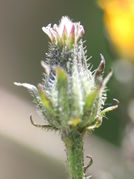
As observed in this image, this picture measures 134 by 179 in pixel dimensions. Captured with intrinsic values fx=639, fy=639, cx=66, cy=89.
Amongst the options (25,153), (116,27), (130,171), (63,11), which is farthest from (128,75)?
(63,11)

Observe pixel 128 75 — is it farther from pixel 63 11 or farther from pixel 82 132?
pixel 63 11

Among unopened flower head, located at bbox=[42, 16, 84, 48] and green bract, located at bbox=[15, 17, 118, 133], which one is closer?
green bract, located at bbox=[15, 17, 118, 133]

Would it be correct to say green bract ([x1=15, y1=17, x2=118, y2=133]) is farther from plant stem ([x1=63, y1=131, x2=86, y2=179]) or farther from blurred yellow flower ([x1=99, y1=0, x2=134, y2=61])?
blurred yellow flower ([x1=99, y1=0, x2=134, y2=61])

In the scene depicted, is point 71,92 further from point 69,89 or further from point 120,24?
point 120,24

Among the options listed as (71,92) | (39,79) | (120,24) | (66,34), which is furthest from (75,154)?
(39,79)

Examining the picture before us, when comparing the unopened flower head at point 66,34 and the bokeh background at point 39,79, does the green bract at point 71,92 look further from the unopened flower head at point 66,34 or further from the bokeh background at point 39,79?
the bokeh background at point 39,79

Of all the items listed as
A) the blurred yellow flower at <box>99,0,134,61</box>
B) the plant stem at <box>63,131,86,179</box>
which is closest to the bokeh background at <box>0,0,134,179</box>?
the blurred yellow flower at <box>99,0,134,61</box>

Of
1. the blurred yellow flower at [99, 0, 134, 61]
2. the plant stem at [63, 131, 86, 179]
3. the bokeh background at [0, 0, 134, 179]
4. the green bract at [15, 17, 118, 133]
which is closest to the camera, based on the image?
the green bract at [15, 17, 118, 133]

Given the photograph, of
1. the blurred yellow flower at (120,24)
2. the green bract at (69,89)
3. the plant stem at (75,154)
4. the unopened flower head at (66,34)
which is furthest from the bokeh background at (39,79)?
the unopened flower head at (66,34)
